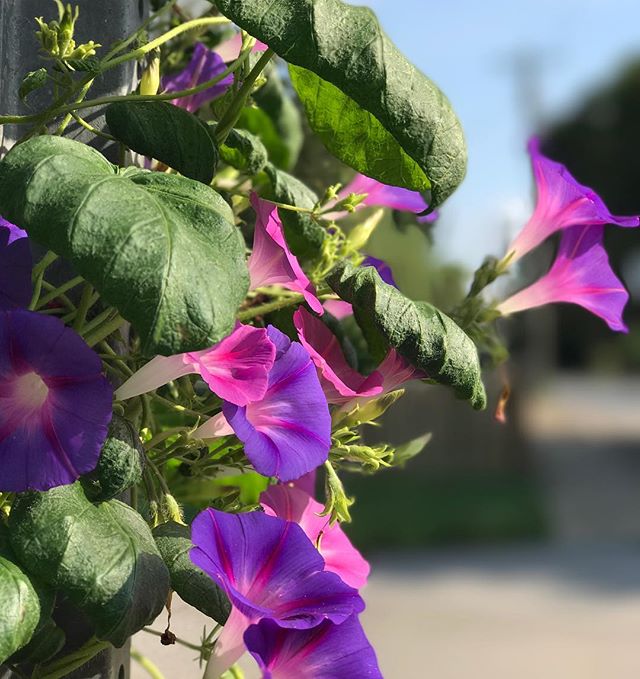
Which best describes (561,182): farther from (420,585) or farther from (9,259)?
(420,585)

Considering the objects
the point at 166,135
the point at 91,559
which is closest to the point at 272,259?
the point at 166,135

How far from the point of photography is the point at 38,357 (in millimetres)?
451

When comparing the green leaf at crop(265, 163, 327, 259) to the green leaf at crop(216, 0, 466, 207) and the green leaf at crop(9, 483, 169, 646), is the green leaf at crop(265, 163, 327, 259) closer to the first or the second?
the green leaf at crop(216, 0, 466, 207)

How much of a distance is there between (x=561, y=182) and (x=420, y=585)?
576 cm

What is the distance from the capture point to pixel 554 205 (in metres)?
0.71

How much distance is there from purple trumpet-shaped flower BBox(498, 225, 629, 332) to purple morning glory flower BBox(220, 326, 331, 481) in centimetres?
25

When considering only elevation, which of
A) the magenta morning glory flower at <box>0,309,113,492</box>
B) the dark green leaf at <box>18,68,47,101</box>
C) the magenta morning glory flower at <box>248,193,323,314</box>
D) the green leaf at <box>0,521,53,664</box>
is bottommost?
the green leaf at <box>0,521,53,664</box>

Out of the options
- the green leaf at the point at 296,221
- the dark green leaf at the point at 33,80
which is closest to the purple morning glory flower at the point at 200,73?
the green leaf at the point at 296,221

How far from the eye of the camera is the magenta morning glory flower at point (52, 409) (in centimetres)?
45

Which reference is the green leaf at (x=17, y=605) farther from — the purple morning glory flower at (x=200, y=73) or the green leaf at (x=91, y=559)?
the purple morning glory flower at (x=200, y=73)

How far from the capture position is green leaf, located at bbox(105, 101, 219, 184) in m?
0.53

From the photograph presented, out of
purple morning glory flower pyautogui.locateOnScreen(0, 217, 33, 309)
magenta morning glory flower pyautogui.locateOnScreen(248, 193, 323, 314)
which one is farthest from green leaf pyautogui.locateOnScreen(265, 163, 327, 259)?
purple morning glory flower pyautogui.locateOnScreen(0, 217, 33, 309)

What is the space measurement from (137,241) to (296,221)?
0.26 m

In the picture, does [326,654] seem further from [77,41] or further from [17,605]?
[77,41]
